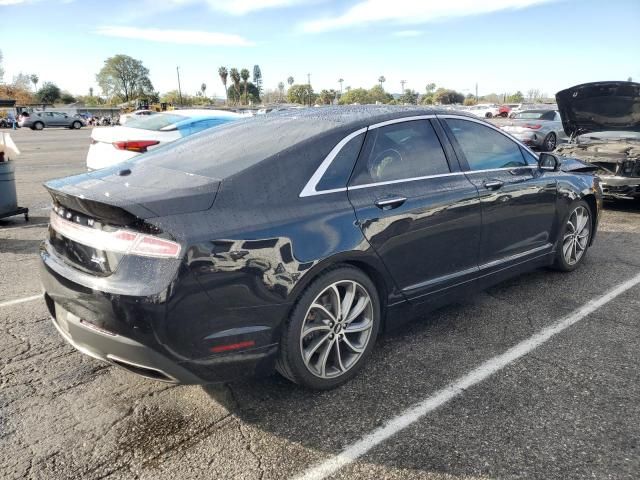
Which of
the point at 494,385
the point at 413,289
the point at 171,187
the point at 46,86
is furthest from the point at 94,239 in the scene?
the point at 46,86

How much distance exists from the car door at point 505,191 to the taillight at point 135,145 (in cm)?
518

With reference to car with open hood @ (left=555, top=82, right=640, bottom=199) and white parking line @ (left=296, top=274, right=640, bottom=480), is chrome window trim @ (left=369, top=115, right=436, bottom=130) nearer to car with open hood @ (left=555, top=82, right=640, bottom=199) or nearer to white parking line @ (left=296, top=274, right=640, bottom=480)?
white parking line @ (left=296, top=274, right=640, bottom=480)

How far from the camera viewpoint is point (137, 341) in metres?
2.30

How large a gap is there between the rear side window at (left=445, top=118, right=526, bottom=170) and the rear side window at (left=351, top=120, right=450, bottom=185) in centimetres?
29

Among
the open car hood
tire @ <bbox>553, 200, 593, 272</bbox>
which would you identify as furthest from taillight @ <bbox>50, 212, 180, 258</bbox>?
the open car hood

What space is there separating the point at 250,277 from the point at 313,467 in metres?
0.92

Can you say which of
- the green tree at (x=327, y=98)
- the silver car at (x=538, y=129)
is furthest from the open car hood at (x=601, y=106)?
the green tree at (x=327, y=98)

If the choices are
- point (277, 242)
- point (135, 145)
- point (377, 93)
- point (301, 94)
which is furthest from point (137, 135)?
point (377, 93)

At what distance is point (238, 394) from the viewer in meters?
2.86

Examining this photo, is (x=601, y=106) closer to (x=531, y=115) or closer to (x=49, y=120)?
(x=531, y=115)

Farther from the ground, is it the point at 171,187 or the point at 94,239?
the point at 171,187

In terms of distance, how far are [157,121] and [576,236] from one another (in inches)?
271

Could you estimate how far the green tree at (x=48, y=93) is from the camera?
90500 millimetres

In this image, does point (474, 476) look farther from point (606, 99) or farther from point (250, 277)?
point (606, 99)
